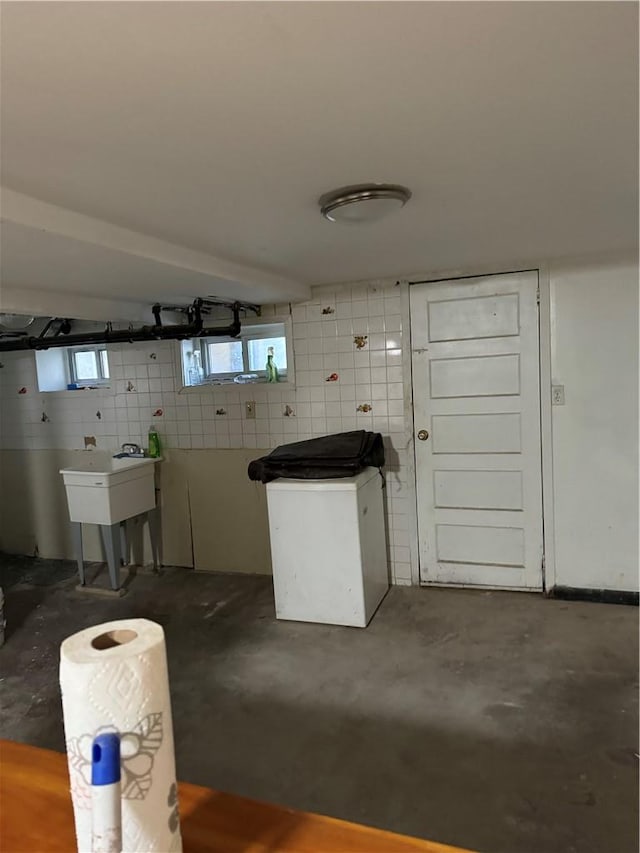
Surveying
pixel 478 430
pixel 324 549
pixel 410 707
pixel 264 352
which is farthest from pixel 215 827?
pixel 264 352

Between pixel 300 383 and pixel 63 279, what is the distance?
166 centimetres

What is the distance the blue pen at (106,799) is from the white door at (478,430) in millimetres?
3144

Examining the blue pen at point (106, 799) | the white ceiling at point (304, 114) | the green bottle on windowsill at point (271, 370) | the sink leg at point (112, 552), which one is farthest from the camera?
the green bottle on windowsill at point (271, 370)

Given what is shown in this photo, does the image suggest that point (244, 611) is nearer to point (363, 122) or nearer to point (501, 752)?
point (501, 752)

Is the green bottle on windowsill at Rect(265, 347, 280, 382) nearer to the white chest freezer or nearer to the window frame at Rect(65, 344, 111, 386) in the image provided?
the white chest freezer

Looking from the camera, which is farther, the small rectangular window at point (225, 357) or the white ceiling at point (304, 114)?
the small rectangular window at point (225, 357)

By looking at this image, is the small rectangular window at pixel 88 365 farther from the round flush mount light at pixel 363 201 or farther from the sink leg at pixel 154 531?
the round flush mount light at pixel 363 201

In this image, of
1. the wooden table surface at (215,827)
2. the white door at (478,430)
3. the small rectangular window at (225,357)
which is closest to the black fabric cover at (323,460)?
the white door at (478,430)

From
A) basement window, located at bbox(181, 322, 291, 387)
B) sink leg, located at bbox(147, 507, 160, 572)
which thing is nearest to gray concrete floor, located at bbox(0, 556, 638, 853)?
sink leg, located at bbox(147, 507, 160, 572)

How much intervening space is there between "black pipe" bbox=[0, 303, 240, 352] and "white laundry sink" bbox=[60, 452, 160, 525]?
2.86ft

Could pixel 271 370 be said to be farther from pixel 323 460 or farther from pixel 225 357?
pixel 323 460

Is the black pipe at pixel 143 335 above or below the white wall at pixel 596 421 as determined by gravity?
above

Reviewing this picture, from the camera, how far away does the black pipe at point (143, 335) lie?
11.9 ft

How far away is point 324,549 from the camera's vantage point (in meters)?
3.20
